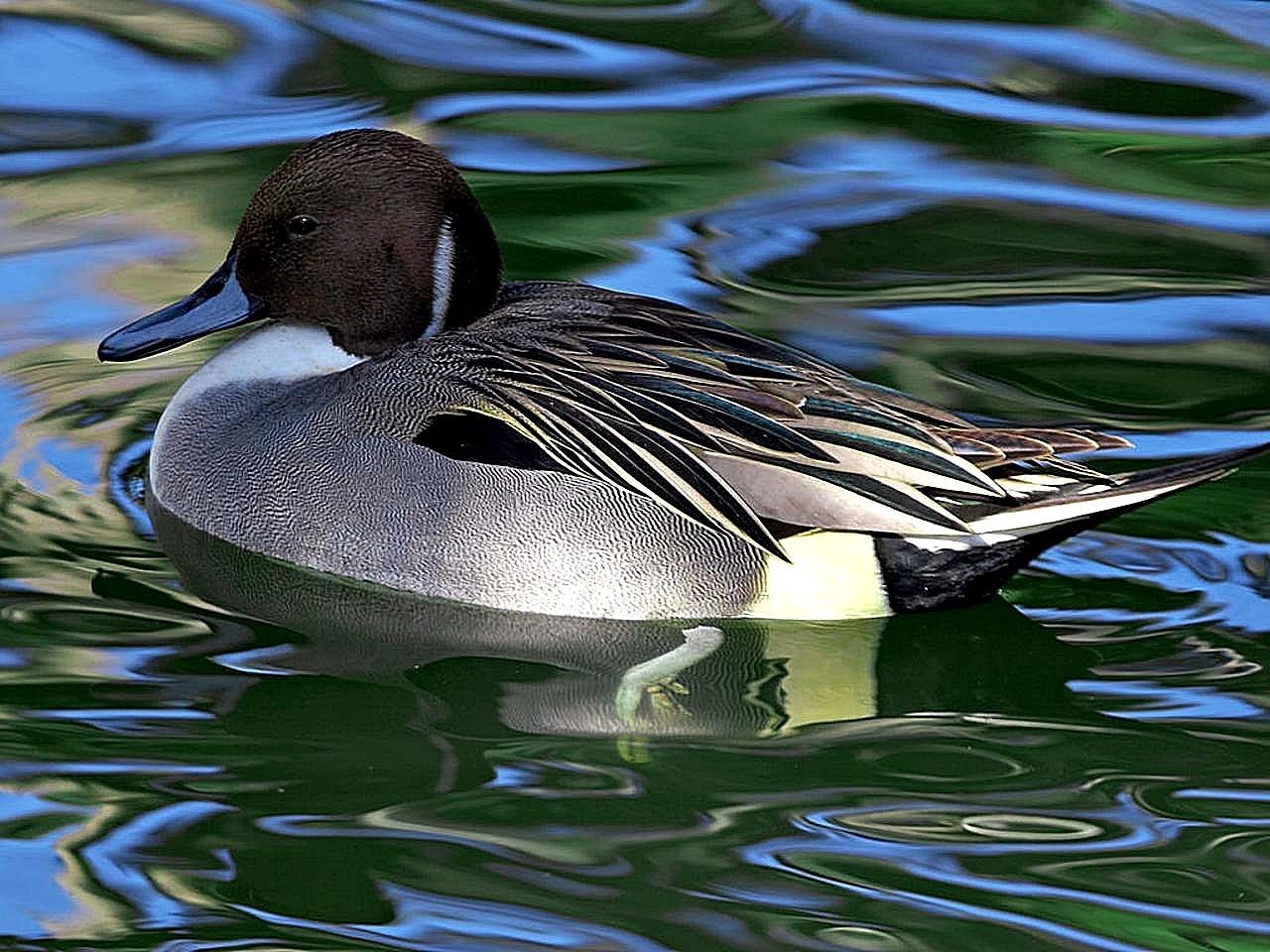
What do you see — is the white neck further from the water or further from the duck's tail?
the duck's tail

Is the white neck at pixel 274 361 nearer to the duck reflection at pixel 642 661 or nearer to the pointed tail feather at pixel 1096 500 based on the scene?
the duck reflection at pixel 642 661

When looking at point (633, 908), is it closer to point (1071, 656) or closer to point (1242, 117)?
point (1071, 656)

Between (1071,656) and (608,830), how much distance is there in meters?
1.29

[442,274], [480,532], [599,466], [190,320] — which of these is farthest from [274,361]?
[599,466]

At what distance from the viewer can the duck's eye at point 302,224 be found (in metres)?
5.52

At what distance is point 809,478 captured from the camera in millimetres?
5004

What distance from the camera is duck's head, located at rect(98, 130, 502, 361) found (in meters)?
5.49

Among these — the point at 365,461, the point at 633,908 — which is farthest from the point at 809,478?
the point at 633,908

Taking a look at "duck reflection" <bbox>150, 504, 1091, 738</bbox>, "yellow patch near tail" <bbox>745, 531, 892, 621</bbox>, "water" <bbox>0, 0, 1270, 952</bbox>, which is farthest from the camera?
"yellow patch near tail" <bbox>745, 531, 892, 621</bbox>

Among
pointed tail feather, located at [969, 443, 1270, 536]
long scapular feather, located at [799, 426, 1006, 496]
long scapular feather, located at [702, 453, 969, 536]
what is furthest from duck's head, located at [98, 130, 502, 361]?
pointed tail feather, located at [969, 443, 1270, 536]

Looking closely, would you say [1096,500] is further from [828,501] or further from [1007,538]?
[828,501]

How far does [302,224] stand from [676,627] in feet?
4.22

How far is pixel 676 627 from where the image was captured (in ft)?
16.9

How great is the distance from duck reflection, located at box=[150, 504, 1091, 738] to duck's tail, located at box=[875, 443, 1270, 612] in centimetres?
12
